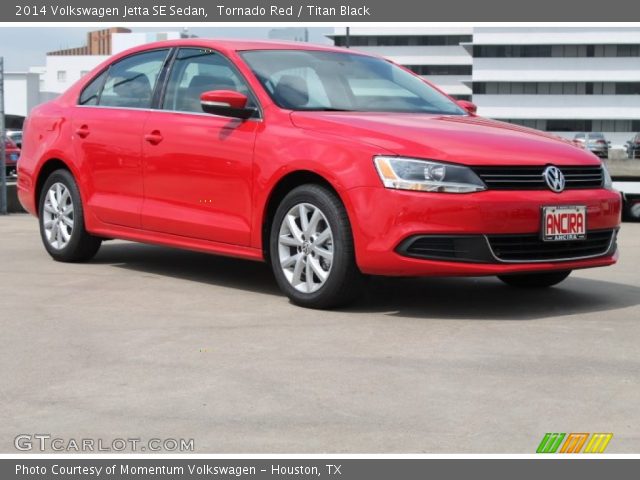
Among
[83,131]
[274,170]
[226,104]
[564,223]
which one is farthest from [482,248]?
[83,131]

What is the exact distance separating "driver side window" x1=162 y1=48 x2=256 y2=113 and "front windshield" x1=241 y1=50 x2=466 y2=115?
16 cm

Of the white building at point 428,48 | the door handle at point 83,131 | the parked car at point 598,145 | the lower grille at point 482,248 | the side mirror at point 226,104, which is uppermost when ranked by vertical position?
the white building at point 428,48

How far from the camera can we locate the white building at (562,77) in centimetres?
9438

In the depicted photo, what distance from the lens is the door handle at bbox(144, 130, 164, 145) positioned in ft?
26.6

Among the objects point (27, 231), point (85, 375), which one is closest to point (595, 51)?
point (27, 231)

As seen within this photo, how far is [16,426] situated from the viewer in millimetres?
4367

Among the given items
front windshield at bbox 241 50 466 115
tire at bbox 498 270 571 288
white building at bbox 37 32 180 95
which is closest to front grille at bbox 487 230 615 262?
tire at bbox 498 270 571 288

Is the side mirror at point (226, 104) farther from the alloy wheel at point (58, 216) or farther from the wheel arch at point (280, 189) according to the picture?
the alloy wheel at point (58, 216)

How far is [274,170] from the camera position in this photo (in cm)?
719

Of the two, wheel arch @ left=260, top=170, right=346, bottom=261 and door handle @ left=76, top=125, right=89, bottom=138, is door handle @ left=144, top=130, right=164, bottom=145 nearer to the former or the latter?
A: door handle @ left=76, top=125, right=89, bottom=138

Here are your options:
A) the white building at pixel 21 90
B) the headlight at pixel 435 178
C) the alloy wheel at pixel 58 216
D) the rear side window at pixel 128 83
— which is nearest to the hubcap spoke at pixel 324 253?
the headlight at pixel 435 178

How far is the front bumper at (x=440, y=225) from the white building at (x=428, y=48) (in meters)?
107

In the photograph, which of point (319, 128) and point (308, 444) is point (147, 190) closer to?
point (319, 128)

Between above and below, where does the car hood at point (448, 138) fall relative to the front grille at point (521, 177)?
above
